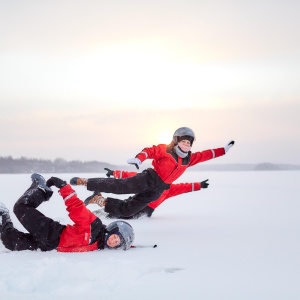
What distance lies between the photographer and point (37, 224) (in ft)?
16.3

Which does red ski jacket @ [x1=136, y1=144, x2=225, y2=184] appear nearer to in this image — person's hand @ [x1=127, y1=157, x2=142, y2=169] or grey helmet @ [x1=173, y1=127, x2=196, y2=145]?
grey helmet @ [x1=173, y1=127, x2=196, y2=145]

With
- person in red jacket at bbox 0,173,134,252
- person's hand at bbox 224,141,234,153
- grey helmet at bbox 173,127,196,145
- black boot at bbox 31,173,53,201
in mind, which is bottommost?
person in red jacket at bbox 0,173,134,252

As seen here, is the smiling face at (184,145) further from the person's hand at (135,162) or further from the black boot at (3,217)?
the black boot at (3,217)

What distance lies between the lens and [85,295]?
10.7 feet

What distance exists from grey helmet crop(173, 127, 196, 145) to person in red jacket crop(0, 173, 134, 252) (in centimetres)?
223

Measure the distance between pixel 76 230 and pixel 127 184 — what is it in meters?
2.01

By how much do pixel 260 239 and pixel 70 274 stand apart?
118 inches

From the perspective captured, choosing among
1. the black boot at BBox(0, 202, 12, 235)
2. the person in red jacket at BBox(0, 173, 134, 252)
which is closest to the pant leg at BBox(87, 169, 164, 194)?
the black boot at BBox(0, 202, 12, 235)

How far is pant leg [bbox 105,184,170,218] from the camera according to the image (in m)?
7.04

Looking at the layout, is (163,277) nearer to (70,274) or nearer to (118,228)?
(70,274)

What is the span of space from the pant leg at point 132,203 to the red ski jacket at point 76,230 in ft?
6.93

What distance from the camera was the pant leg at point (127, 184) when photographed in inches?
269

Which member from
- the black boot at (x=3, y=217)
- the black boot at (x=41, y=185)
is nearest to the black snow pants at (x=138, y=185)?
the black boot at (x=41, y=185)

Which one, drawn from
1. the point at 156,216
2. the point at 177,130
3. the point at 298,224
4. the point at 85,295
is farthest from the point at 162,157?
the point at 85,295
